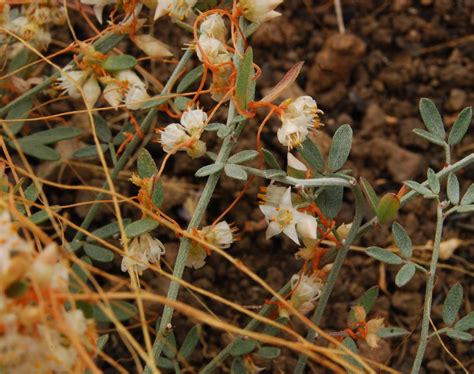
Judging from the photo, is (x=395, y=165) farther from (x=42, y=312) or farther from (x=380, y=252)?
(x=42, y=312)

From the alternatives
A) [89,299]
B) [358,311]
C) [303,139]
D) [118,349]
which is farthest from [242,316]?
[89,299]

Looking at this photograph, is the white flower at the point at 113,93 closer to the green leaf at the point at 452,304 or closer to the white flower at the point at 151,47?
the white flower at the point at 151,47

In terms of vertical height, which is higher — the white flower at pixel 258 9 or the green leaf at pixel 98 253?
the white flower at pixel 258 9

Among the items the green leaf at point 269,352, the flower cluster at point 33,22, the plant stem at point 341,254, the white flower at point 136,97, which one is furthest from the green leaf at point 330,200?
the flower cluster at point 33,22

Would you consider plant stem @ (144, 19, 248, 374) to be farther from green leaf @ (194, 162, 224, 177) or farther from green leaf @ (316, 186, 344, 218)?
green leaf @ (316, 186, 344, 218)

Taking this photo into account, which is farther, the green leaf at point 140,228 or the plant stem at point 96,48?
the plant stem at point 96,48

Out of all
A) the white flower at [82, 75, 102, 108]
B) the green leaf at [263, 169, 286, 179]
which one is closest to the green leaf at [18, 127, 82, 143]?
the white flower at [82, 75, 102, 108]
